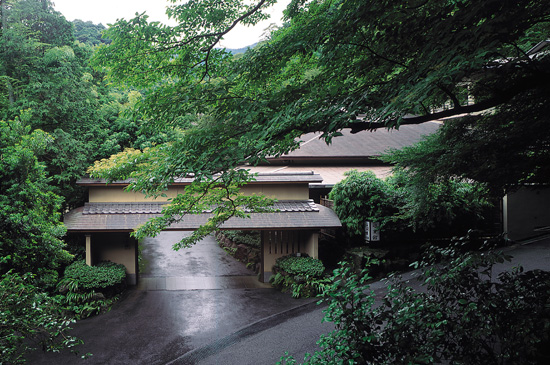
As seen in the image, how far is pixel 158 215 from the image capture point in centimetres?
1212

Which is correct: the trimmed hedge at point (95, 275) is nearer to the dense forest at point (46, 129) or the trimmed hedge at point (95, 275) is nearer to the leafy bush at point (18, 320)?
the dense forest at point (46, 129)

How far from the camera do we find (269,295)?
38.0ft

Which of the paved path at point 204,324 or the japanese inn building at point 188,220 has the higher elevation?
the japanese inn building at point 188,220

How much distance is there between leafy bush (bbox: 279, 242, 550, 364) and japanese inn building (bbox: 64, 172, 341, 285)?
7.64 metres

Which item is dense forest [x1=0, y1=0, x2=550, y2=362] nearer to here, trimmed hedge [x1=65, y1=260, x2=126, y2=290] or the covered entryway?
trimmed hedge [x1=65, y1=260, x2=126, y2=290]

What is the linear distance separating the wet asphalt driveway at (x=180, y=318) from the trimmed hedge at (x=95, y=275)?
731 millimetres

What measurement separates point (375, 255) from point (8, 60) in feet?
49.1

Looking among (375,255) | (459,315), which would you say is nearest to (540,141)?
(459,315)

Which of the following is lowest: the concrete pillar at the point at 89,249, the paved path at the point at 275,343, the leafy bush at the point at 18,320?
the paved path at the point at 275,343

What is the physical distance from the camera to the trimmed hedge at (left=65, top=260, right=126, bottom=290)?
10914mm

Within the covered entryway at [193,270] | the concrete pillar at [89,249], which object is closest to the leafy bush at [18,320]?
the concrete pillar at [89,249]

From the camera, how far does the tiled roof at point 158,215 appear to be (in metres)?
11.5

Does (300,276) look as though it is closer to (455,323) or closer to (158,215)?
(158,215)

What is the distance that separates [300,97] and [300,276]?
7885 mm
